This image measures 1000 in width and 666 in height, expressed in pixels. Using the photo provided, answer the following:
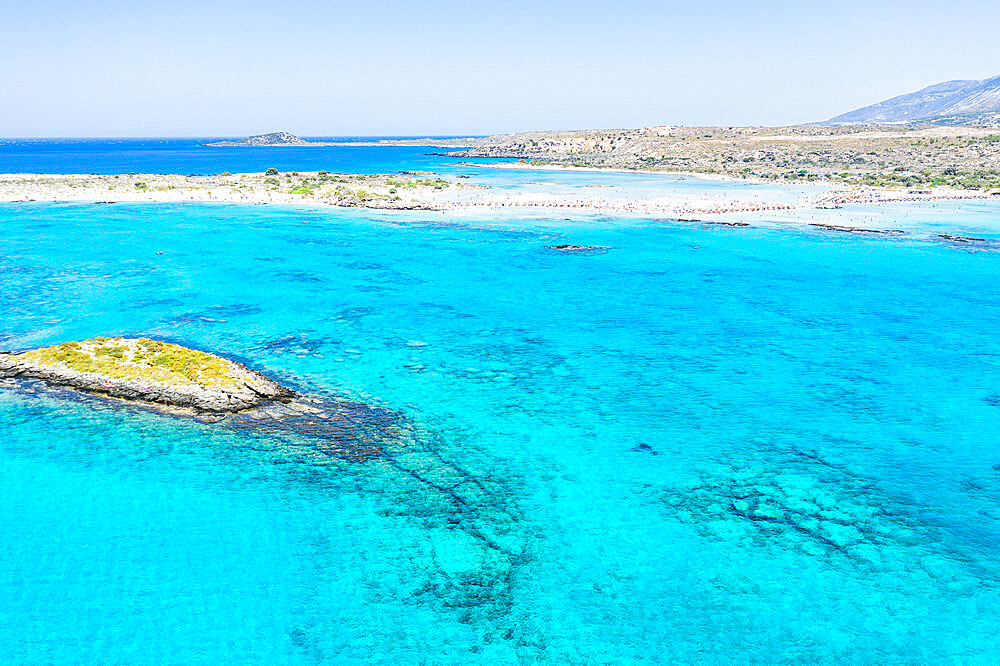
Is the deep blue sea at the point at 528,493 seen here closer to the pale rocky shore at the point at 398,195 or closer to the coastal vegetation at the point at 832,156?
the pale rocky shore at the point at 398,195

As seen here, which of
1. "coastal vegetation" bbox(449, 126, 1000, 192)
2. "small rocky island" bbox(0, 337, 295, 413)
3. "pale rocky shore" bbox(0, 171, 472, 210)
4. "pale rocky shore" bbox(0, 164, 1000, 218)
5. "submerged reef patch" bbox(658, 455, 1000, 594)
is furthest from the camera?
"coastal vegetation" bbox(449, 126, 1000, 192)

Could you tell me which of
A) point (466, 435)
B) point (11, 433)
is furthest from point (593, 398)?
point (11, 433)

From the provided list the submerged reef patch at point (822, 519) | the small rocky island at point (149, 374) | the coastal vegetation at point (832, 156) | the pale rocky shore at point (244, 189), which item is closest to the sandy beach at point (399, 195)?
the pale rocky shore at point (244, 189)

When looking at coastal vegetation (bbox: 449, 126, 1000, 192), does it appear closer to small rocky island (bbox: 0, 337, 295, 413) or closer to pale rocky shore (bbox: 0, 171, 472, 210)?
pale rocky shore (bbox: 0, 171, 472, 210)

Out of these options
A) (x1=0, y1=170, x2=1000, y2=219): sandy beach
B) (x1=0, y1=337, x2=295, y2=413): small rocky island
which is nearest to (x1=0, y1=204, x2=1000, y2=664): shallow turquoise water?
(x1=0, y1=337, x2=295, y2=413): small rocky island

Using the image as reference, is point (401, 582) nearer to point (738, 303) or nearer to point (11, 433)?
point (11, 433)
